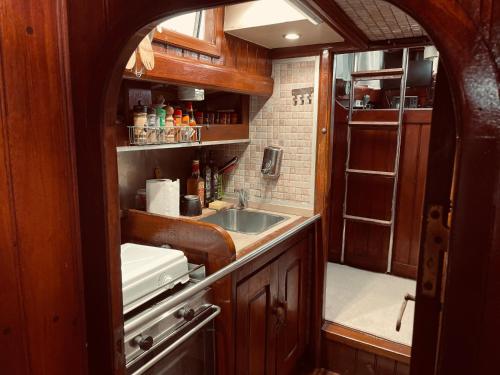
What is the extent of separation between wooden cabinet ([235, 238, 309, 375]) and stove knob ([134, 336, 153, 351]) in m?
0.52

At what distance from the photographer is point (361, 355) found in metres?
2.25

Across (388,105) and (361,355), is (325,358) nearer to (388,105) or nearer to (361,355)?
(361,355)

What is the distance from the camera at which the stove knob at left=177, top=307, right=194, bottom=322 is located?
1.33 metres

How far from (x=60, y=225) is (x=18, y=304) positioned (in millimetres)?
178

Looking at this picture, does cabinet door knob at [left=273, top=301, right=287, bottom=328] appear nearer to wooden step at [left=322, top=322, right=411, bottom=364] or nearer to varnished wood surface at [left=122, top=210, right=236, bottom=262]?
wooden step at [left=322, top=322, right=411, bottom=364]

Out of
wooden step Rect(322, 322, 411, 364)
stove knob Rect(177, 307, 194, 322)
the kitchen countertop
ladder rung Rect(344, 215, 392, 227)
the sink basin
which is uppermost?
the kitchen countertop

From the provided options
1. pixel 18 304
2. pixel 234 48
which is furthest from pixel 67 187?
pixel 234 48

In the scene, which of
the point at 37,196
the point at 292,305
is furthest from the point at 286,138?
the point at 37,196

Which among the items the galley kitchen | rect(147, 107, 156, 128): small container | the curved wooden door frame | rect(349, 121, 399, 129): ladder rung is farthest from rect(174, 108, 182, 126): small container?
rect(349, 121, 399, 129): ladder rung

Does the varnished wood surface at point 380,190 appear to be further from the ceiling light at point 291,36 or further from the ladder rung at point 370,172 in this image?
the ceiling light at point 291,36

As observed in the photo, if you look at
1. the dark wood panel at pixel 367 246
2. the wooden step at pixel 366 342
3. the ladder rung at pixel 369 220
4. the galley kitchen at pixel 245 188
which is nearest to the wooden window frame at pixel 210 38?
the galley kitchen at pixel 245 188

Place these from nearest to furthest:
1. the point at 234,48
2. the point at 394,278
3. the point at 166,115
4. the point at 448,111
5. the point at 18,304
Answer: the point at 448,111, the point at 18,304, the point at 166,115, the point at 234,48, the point at 394,278

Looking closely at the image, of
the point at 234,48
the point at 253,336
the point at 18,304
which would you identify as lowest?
the point at 253,336

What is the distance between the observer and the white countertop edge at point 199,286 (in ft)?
3.70
